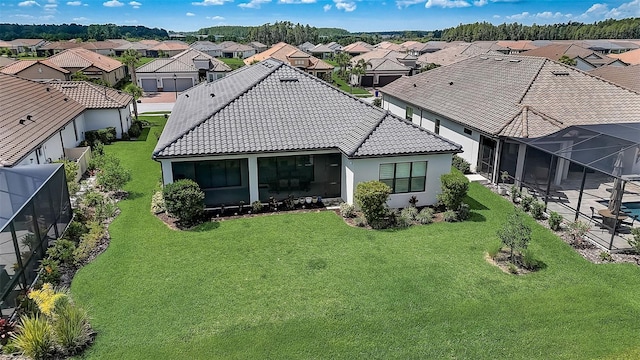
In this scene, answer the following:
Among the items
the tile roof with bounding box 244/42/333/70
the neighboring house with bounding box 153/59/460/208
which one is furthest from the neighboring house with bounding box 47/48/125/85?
the neighboring house with bounding box 153/59/460/208

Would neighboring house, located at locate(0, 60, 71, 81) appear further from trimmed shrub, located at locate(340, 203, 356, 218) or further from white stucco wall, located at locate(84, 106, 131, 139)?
trimmed shrub, located at locate(340, 203, 356, 218)

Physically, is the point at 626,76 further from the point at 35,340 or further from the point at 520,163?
the point at 35,340

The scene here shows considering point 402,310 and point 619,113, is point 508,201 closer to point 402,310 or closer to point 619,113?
point 619,113

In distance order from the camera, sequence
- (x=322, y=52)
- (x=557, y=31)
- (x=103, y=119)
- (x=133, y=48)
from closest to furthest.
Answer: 1. (x=103, y=119)
2. (x=133, y=48)
3. (x=322, y=52)
4. (x=557, y=31)

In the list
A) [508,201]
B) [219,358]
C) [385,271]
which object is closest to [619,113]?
[508,201]

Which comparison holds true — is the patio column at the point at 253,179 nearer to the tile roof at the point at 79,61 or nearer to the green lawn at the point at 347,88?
the green lawn at the point at 347,88

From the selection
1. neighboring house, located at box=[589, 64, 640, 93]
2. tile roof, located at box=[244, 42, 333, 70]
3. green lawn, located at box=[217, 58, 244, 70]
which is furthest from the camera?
green lawn, located at box=[217, 58, 244, 70]

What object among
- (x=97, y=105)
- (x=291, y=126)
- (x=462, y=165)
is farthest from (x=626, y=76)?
(x=97, y=105)
